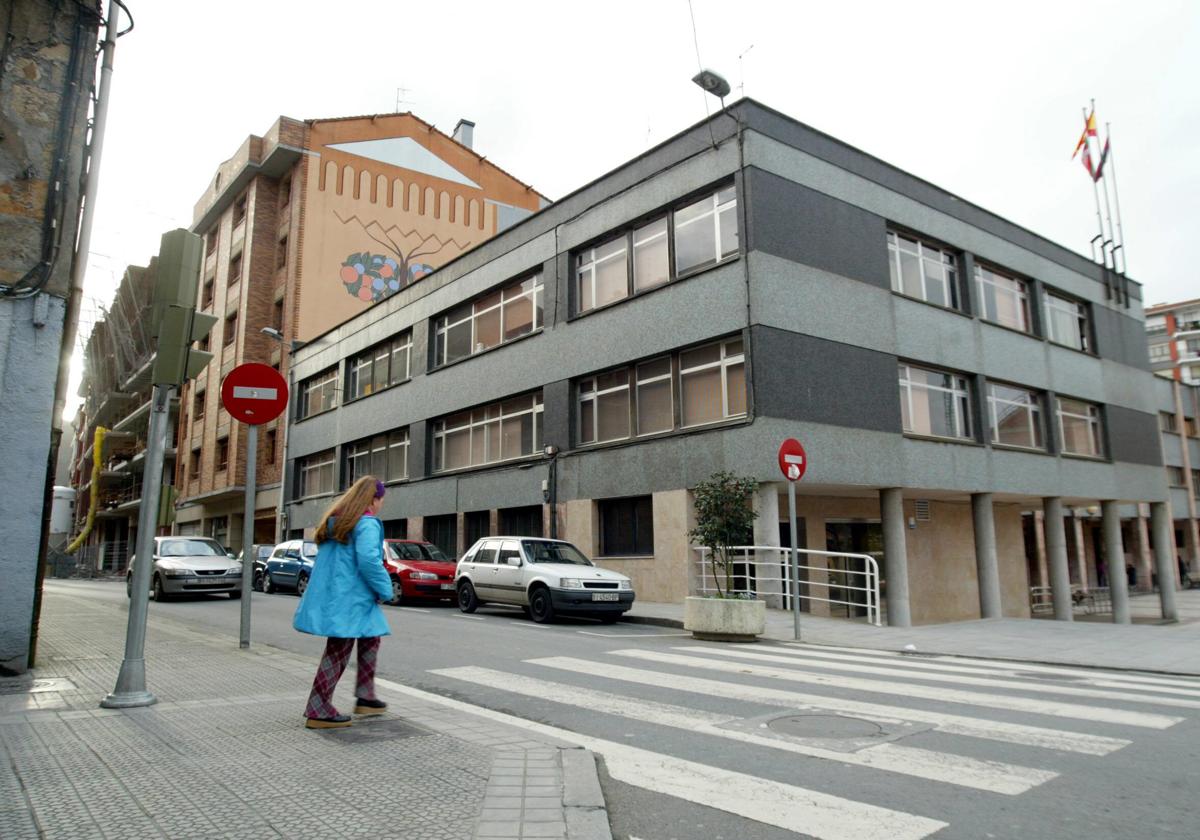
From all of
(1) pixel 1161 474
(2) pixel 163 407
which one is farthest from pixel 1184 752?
(1) pixel 1161 474

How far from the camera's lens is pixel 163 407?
6641 mm

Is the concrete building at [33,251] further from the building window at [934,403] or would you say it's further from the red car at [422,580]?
the building window at [934,403]

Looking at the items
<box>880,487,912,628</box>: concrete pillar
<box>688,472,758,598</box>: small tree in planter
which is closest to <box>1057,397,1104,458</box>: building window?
<box>880,487,912,628</box>: concrete pillar

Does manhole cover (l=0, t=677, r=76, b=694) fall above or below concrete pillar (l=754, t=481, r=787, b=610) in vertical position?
below

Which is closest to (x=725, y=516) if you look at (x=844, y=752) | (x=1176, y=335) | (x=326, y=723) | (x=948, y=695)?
(x=948, y=695)

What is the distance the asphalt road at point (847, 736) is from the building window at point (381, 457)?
794 inches

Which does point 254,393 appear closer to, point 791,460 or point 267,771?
point 267,771

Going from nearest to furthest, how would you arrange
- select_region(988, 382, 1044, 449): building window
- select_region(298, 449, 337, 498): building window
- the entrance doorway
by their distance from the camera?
the entrance doorway < select_region(988, 382, 1044, 449): building window < select_region(298, 449, 337, 498): building window

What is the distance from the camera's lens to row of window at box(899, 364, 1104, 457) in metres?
20.5

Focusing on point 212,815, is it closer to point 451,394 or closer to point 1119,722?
point 1119,722

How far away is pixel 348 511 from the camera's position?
5.54 meters

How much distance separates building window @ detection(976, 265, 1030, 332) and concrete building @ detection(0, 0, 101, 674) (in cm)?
2199

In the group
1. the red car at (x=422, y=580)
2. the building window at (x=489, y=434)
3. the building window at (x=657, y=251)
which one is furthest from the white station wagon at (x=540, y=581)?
the building window at (x=657, y=251)

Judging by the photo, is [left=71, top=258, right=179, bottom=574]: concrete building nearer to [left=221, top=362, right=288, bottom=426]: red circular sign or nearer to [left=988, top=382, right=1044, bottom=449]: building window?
[left=221, top=362, right=288, bottom=426]: red circular sign
